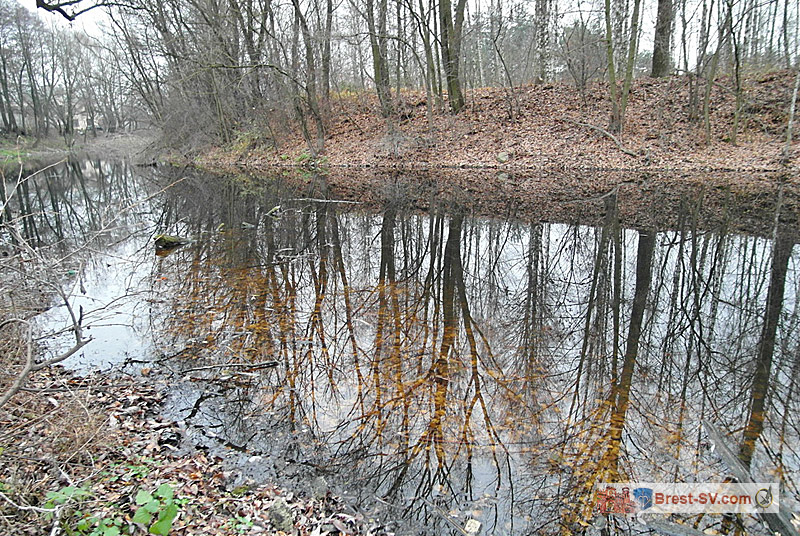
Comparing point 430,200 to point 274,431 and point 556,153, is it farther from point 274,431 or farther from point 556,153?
point 274,431

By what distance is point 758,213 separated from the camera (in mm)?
10859

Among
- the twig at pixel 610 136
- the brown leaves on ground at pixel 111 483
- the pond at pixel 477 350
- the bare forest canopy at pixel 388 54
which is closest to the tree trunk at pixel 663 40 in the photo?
the bare forest canopy at pixel 388 54

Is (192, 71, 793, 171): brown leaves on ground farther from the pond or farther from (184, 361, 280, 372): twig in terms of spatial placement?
(184, 361, 280, 372): twig

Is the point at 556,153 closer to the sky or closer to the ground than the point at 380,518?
closer to the sky

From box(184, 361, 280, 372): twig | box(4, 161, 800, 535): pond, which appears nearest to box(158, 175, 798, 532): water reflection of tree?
box(4, 161, 800, 535): pond

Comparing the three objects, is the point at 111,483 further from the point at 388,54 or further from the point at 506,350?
the point at 388,54

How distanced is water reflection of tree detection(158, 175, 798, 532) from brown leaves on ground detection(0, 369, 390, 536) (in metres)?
0.68

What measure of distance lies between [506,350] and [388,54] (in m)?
26.2

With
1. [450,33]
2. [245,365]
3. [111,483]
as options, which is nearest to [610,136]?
[450,33]

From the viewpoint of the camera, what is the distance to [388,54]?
91.8 feet

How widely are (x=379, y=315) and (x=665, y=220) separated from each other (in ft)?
25.6

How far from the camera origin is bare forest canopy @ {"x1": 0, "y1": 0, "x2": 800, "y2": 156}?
1998 cm

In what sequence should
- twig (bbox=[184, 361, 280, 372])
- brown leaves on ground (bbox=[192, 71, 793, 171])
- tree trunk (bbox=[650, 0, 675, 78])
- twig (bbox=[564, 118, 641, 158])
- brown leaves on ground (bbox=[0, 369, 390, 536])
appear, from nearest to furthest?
brown leaves on ground (bbox=[0, 369, 390, 536]), twig (bbox=[184, 361, 280, 372]), brown leaves on ground (bbox=[192, 71, 793, 171]), twig (bbox=[564, 118, 641, 158]), tree trunk (bbox=[650, 0, 675, 78])

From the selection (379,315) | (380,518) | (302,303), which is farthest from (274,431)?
(302,303)
